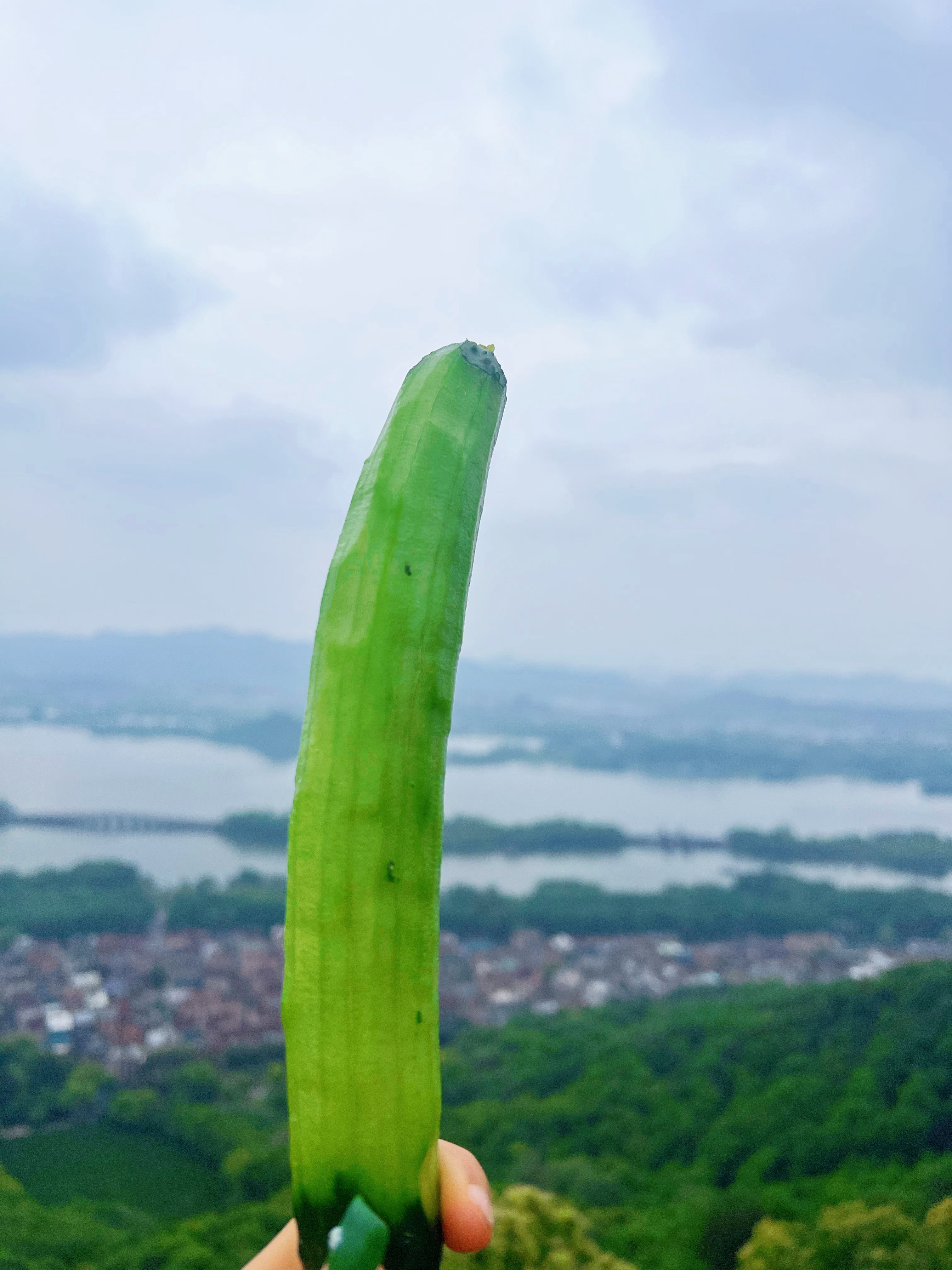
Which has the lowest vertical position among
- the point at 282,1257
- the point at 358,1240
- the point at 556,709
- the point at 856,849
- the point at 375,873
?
the point at 856,849

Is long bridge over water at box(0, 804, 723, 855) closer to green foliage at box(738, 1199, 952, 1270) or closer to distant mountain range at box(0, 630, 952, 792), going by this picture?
distant mountain range at box(0, 630, 952, 792)

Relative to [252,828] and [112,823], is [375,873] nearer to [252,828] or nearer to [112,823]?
[252,828]

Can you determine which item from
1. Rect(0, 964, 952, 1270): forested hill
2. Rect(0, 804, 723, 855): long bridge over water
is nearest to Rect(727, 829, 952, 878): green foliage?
Rect(0, 964, 952, 1270): forested hill

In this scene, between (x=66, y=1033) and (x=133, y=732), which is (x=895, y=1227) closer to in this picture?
(x=66, y=1033)

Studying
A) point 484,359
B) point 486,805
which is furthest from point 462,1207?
point 486,805

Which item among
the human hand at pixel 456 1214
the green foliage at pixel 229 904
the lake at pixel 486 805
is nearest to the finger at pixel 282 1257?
the human hand at pixel 456 1214

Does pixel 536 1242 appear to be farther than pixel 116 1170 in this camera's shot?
No

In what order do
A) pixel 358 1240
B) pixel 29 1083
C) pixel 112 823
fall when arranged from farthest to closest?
pixel 112 823 → pixel 29 1083 → pixel 358 1240
